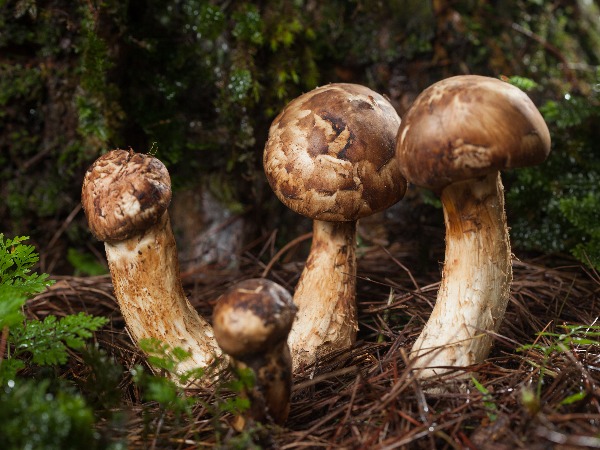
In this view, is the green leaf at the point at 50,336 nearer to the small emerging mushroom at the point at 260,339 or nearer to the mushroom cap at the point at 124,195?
the mushroom cap at the point at 124,195

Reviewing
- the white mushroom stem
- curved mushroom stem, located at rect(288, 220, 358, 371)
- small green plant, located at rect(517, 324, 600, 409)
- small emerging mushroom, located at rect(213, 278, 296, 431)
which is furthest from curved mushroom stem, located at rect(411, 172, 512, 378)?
the white mushroom stem

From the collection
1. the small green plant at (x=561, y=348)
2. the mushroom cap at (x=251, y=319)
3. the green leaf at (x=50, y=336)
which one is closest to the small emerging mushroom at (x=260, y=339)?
the mushroom cap at (x=251, y=319)

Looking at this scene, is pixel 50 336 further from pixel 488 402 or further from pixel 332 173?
pixel 488 402

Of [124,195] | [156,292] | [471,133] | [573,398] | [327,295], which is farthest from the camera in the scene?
[327,295]

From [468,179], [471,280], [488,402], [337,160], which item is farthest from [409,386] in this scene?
[337,160]

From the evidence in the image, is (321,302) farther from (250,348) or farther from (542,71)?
(542,71)

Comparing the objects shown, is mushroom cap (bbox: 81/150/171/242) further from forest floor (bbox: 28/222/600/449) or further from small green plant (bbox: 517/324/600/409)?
small green plant (bbox: 517/324/600/409)
